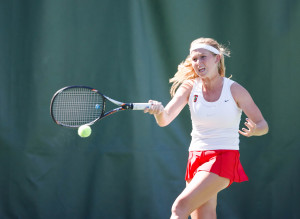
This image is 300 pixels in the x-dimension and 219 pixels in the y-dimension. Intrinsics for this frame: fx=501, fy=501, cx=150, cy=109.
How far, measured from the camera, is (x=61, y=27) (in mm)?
4660

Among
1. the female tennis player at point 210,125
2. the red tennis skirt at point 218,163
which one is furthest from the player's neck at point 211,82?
the red tennis skirt at point 218,163

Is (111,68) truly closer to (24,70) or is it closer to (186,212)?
(24,70)

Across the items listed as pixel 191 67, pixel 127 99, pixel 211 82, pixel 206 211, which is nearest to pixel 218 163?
pixel 206 211

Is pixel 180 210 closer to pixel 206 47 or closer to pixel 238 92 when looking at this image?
pixel 238 92

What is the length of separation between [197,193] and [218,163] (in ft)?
0.86

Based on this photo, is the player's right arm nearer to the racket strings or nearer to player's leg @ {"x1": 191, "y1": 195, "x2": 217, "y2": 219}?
player's leg @ {"x1": 191, "y1": 195, "x2": 217, "y2": 219}

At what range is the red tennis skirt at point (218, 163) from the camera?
3.23 m

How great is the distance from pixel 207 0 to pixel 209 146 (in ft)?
6.24

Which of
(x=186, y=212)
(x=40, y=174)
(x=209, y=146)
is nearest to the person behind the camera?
(x=186, y=212)

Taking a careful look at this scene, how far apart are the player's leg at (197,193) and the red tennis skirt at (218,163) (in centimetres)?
4

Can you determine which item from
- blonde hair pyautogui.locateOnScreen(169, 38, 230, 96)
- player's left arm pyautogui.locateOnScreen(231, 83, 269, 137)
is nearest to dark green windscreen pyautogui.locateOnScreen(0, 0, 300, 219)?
blonde hair pyautogui.locateOnScreen(169, 38, 230, 96)

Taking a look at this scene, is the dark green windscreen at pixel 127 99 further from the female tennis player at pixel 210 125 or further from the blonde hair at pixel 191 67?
the female tennis player at pixel 210 125

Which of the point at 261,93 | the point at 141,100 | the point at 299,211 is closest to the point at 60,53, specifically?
the point at 141,100

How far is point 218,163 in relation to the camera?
3.24 m
